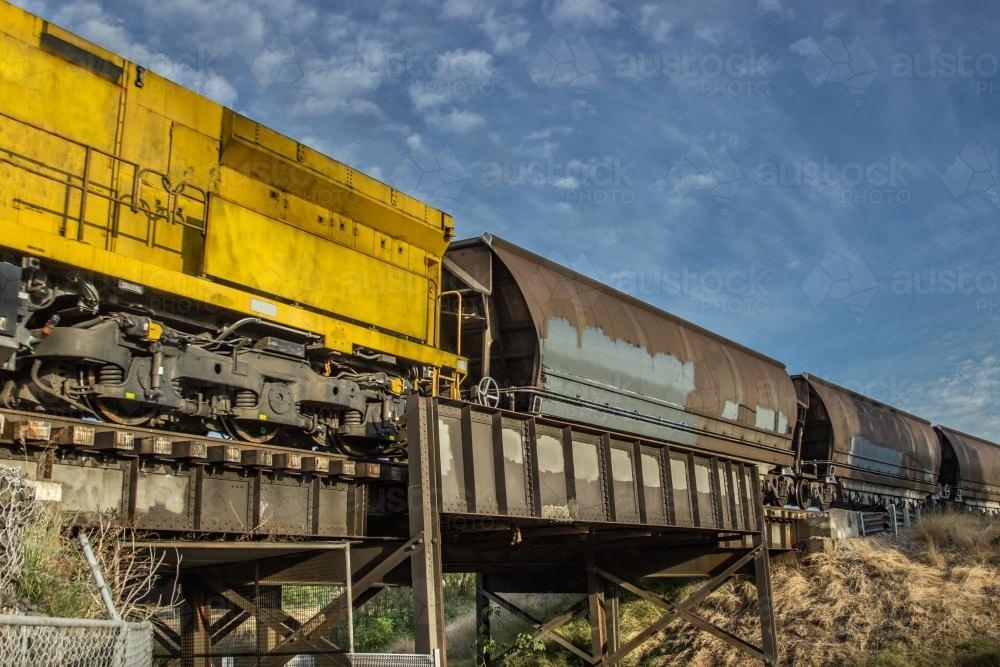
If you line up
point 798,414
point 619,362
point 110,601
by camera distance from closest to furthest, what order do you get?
point 110,601
point 619,362
point 798,414

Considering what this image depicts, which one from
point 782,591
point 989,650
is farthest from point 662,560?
point 989,650

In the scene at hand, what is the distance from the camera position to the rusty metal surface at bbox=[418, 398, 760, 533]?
10445 mm

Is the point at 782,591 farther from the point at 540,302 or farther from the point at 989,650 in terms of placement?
the point at 540,302

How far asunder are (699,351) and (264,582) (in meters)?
9.80

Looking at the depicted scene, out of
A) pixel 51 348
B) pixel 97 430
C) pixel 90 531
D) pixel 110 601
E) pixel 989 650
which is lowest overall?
pixel 989 650

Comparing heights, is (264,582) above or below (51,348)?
below

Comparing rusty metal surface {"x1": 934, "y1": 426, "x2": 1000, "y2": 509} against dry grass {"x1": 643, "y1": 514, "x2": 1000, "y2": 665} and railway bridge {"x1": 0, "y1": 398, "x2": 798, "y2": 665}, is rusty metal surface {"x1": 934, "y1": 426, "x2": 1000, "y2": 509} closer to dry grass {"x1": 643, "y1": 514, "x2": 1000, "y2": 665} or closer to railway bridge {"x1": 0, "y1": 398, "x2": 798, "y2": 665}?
dry grass {"x1": 643, "y1": 514, "x2": 1000, "y2": 665}

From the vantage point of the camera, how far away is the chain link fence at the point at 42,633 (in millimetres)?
4586

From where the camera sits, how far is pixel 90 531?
802 cm

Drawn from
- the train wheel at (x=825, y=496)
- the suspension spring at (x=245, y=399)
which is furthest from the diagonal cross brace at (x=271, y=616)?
the train wheel at (x=825, y=496)

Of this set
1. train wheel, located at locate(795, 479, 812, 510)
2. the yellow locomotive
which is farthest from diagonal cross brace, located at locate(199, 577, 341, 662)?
train wheel, located at locate(795, 479, 812, 510)

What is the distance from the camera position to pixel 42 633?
16.0 feet

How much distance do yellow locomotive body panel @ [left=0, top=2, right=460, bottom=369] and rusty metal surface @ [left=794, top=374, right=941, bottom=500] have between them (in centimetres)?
1342

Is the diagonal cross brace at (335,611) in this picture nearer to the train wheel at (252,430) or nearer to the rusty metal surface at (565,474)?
the rusty metal surface at (565,474)
